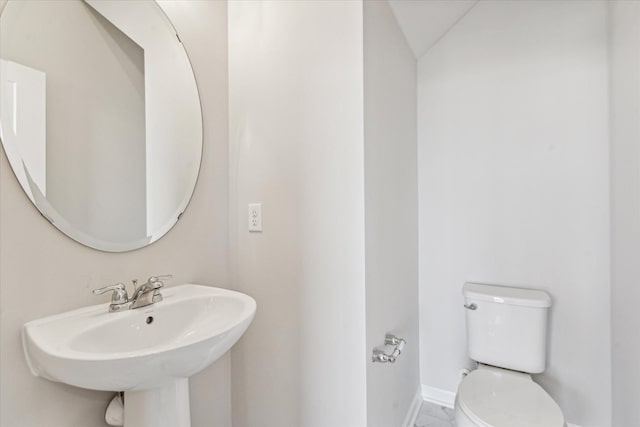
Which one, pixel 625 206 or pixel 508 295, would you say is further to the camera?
pixel 508 295

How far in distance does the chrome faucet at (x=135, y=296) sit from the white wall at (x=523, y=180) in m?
1.43

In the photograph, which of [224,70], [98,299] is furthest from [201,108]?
[98,299]

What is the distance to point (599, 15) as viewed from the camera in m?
1.38

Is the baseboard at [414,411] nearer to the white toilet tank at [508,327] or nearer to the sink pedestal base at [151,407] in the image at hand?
the white toilet tank at [508,327]

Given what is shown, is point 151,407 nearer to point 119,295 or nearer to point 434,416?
point 119,295

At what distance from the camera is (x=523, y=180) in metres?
1.52

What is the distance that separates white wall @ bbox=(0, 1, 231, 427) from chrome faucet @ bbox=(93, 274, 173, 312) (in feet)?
0.26

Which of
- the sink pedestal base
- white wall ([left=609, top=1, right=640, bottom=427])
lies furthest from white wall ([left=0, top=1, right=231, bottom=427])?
white wall ([left=609, top=1, right=640, bottom=427])

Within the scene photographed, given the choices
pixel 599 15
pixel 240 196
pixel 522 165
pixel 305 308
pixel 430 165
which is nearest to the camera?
pixel 305 308

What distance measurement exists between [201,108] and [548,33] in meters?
1.75

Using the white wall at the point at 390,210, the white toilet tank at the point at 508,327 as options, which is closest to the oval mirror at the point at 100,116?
the white wall at the point at 390,210

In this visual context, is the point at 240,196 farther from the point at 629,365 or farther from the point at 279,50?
the point at 629,365

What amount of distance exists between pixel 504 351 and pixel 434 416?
1.80ft

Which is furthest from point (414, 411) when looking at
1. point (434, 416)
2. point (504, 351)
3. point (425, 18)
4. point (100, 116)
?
point (425, 18)
